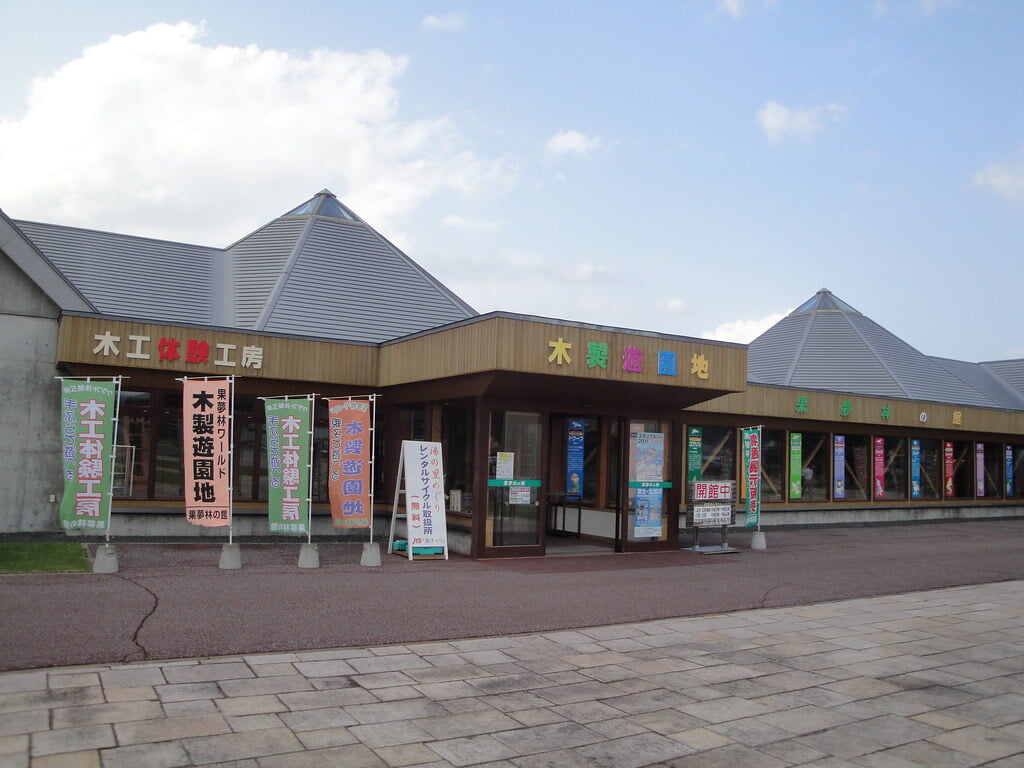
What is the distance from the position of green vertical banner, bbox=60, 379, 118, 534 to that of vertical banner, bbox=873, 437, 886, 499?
18.4 metres

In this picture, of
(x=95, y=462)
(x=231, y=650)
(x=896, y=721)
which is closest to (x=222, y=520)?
(x=95, y=462)

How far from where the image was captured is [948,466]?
24000 mm

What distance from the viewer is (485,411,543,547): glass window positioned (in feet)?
43.0

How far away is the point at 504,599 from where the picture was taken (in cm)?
991

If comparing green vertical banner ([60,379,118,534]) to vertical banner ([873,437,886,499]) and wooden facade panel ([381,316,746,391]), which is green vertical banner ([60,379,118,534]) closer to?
wooden facade panel ([381,316,746,391])

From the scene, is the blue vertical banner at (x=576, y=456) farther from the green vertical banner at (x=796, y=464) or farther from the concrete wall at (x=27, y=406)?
the concrete wall at (x=27, y=406)

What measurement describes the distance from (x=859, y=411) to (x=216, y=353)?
15473 mm

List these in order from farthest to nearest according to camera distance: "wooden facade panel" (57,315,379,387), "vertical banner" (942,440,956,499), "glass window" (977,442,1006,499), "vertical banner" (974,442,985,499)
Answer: "glass window" (977,442,1006,499) < "vertical banner" (974,442,985,499) < "vertical banner" (942,440,956,499) < "wooden facade panel" (57,315,379,387)

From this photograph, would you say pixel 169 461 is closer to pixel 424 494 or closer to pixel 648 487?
pixel 424 494

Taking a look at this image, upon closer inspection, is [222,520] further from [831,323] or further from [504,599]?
[831,323]

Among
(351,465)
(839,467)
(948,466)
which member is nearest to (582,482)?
(351,465)

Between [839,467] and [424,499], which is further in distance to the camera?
[839,467]

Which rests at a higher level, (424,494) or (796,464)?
(796,464)

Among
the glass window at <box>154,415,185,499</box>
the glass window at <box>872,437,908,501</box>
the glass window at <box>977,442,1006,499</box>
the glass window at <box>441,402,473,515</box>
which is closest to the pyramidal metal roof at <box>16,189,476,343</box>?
the glass window at <box>154,415,185,499</box>
